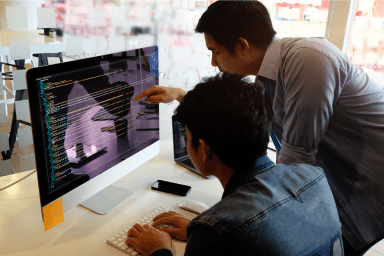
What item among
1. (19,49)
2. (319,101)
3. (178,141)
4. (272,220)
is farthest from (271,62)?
(19,49)

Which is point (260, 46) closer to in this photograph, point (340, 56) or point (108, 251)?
point (340, 56)

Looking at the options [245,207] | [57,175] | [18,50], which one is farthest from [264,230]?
[18,50]

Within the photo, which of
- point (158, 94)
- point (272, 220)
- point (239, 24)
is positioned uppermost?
point (239, 24)

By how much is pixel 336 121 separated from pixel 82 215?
89cm

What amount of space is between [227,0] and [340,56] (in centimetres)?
43

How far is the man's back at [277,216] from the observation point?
594mm

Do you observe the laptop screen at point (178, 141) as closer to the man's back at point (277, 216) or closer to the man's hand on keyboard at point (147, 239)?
the man's hand on keyboard at point (147, 239)

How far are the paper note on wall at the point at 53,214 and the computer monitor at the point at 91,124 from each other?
14mm

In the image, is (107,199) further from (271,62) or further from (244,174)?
(271,62)

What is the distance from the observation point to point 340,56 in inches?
40.4

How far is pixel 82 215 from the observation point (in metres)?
1.08

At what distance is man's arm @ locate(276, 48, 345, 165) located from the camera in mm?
982

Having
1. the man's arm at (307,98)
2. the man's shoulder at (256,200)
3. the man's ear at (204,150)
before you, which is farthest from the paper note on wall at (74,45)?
the man's shoulder at (256,200)

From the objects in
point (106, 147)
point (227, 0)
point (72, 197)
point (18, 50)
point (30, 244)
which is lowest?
point (30, 244)
